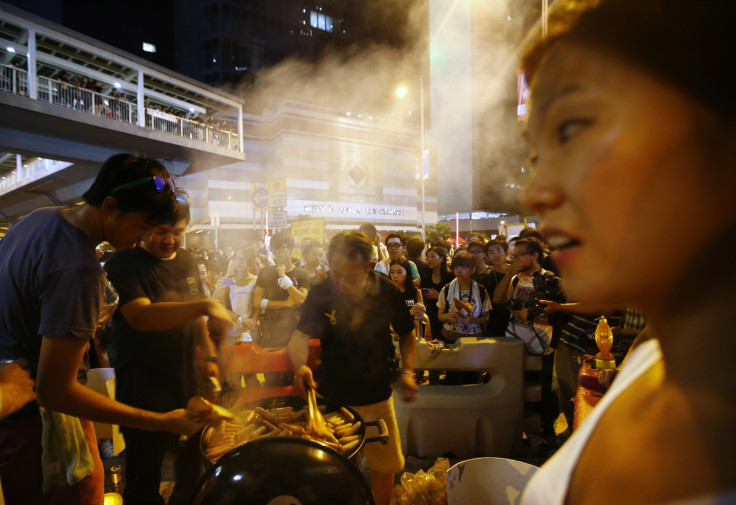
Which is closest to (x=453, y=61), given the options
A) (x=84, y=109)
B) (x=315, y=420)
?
(x=315, y=420)

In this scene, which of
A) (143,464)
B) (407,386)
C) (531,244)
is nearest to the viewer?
(143,464)

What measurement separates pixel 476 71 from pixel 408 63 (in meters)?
4.10

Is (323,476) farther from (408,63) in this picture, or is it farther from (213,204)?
(213,204)

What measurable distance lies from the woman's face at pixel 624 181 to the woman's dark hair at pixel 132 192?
66.4 inches

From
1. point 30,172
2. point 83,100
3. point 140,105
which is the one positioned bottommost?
point 30,172

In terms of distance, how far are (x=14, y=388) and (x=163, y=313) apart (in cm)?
83

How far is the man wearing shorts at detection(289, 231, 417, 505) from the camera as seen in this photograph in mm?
2639

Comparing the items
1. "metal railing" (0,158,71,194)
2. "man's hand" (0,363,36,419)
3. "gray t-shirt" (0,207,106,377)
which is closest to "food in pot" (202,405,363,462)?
"man's hand" (0,363,36,419)

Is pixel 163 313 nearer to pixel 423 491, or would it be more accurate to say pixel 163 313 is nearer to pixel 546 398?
pixel 423 491

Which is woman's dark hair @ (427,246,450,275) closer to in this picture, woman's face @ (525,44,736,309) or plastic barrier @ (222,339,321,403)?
plastic barrier @ (222,339,321,403)

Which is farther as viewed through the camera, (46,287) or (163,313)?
(163,313)

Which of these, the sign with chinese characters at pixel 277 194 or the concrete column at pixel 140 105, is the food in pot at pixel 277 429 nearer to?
the sign with chinese characters at pixel 277 194

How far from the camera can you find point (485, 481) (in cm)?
185

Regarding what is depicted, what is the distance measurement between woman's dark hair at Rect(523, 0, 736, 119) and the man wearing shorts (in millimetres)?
2174
